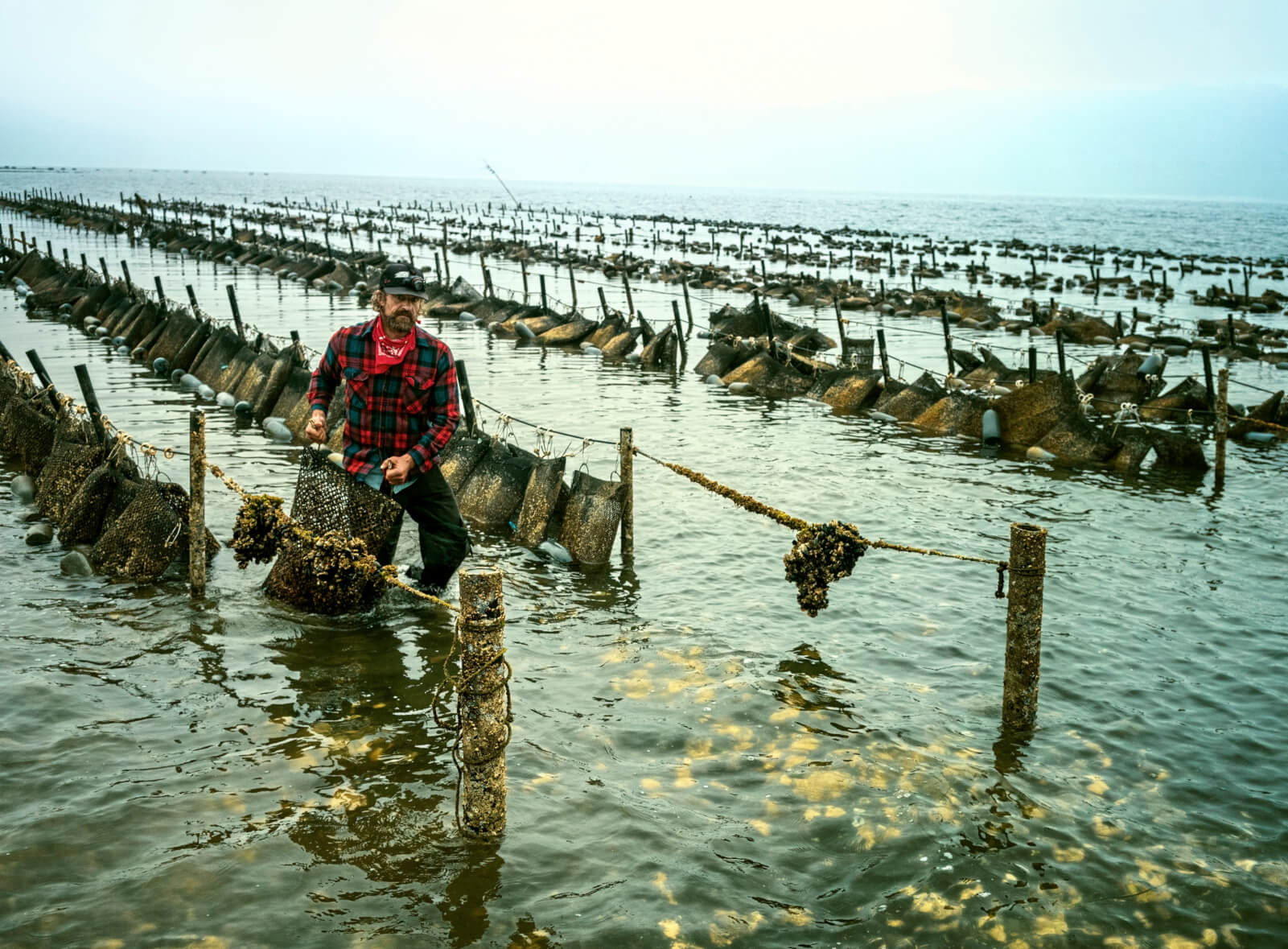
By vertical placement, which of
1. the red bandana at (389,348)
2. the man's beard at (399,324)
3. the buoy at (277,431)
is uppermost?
the man's beard at (399,324)

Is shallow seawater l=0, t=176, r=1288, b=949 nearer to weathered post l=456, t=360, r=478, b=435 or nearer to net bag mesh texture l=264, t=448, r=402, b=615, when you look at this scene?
net bag mesh texture l=264, t=448, r=402, b=615

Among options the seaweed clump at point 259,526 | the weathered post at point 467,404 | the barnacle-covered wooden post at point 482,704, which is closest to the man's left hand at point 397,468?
the seaweed clump at point 259,526

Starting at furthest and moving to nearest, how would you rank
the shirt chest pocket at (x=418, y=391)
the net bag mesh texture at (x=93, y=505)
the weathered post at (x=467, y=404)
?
the weathered post at (x=467, y=404) → the net bag mesh texture at (x=93, y=505) → the shirt chest pocket at (x=418, y=391)

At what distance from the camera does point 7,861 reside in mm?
5199

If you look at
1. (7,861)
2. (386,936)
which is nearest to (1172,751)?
(386,936)

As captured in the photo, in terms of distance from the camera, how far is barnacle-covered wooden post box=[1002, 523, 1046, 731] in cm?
659

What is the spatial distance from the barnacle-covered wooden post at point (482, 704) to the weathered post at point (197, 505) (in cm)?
413

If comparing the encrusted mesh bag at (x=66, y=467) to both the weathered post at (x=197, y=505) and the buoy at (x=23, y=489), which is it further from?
the weathered post at (x=197, y=505)

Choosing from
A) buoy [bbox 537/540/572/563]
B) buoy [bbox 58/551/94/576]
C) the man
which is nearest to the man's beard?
the man

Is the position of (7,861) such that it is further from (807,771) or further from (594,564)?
(594,564)

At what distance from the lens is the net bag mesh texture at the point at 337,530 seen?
795 centimetres

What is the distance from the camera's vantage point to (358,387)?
7.28m

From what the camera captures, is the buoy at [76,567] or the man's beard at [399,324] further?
the buoy at [76,567]

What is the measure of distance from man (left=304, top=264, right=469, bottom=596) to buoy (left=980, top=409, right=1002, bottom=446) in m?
12.1
